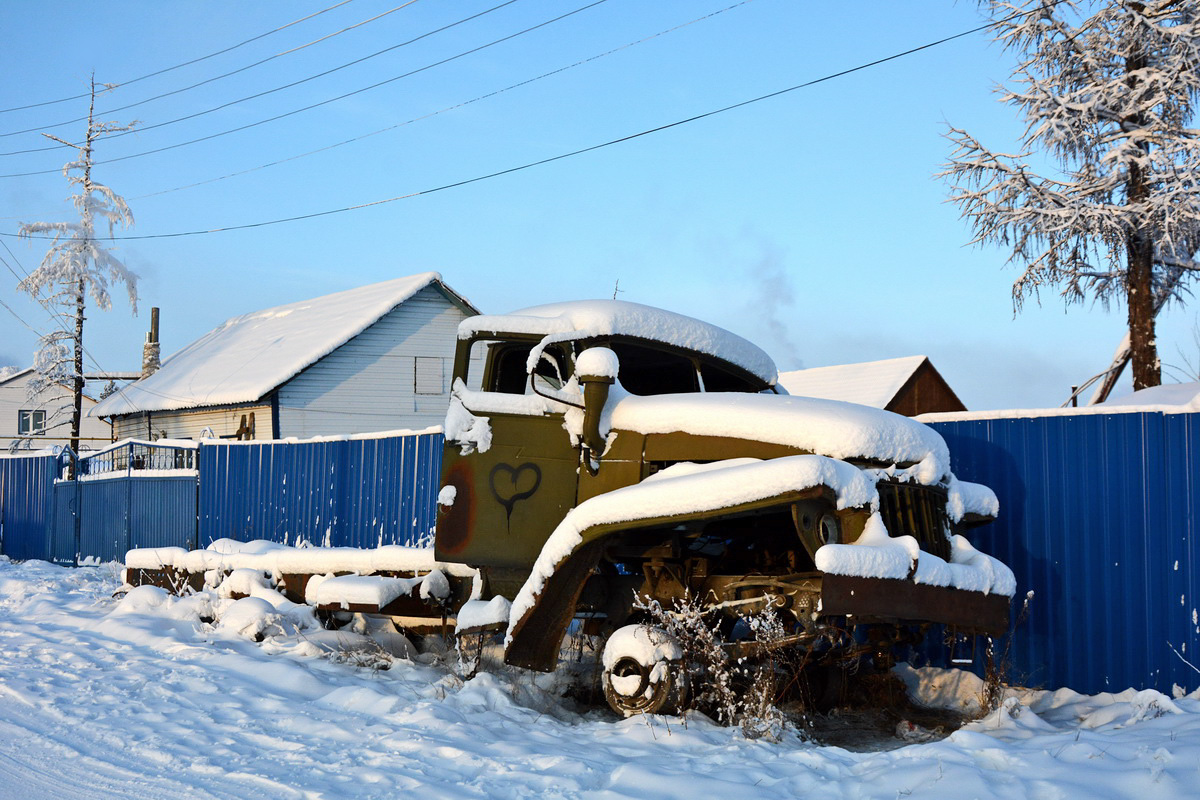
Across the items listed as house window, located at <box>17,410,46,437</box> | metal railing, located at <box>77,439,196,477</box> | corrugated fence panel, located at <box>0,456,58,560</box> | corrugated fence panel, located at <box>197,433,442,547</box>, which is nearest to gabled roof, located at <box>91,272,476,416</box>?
metal railing, located at <box>77,439,196,477</box>

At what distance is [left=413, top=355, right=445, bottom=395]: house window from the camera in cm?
2941

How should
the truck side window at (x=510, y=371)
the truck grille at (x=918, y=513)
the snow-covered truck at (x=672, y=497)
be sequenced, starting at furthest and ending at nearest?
the truck side window at (x=510, y=371)
the truck grille at (x=918, y=513)
the snow-covered truck at (x=672, y=497)

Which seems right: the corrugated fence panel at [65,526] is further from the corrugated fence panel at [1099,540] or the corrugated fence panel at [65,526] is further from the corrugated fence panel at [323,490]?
the corrugated fence panel at [1099,540]

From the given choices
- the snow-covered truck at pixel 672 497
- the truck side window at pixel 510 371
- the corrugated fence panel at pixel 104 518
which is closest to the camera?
the snow-covered truck at pixel 672 497

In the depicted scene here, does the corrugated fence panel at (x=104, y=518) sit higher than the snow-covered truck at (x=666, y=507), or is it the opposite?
the snow-covered truck at (x=666, y=507)

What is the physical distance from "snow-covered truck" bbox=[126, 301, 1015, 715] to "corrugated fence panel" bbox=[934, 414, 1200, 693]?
1171 mm

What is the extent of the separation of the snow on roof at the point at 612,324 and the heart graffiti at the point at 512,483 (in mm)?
874

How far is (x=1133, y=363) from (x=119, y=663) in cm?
1748

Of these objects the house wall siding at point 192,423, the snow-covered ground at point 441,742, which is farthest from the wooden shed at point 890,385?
the snow-covered ground at point 441,742

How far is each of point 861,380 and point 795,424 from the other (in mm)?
35882

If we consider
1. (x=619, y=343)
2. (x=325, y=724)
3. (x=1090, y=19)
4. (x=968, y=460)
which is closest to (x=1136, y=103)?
(x=1090, y=19)

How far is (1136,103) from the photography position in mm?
17609

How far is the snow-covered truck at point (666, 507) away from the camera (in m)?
5.18

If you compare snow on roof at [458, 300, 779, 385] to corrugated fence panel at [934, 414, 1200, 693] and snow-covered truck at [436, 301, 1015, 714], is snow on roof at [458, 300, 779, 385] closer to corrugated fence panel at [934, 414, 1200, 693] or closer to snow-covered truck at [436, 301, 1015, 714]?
snow-covered truck at [436, 301, 1015, 714]
